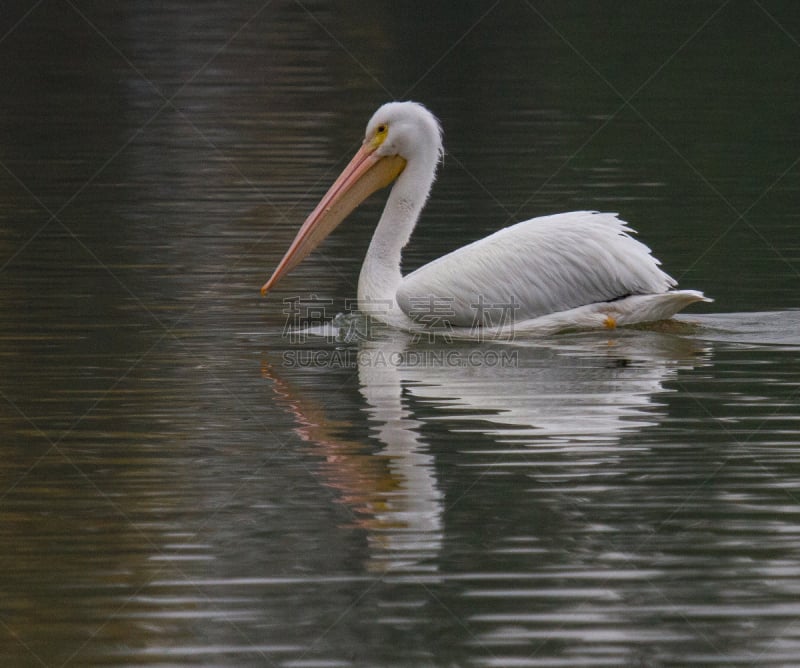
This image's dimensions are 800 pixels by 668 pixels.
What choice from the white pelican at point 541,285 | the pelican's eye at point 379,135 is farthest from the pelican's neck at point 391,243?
the pelican's eye at point 379,135

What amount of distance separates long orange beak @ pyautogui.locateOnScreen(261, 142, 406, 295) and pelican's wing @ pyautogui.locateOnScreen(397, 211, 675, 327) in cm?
70

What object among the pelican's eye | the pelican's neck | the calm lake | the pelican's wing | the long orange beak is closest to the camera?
the calm lake

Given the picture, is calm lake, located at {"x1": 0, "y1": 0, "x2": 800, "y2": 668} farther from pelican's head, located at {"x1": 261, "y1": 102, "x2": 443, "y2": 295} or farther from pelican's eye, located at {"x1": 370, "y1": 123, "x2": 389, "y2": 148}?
pelican's eye, located at {"x1": 370, "y1": 123, "x2": 389, "y2": 148}

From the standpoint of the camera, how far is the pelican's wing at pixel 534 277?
7.27m

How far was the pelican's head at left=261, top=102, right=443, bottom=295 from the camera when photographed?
7922 mm

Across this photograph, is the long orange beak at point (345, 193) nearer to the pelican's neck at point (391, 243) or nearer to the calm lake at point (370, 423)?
the pelican's neck at point (391, 243)

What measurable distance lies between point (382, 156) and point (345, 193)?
0.26 m

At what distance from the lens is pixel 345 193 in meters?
7.99

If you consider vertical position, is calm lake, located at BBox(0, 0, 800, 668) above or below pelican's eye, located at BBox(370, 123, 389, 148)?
below

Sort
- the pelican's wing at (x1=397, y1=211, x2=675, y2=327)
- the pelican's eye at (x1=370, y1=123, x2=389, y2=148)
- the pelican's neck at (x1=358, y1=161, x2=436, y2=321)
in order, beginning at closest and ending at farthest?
the pelican's wing at (x1=397, y1=211, x2=675, y2=327) → the pelican's neck at (x1=358, y1=161, x2=436, y2=321) → the pelican's eye at (x1=370, y1=123, x2=389, y2=148)

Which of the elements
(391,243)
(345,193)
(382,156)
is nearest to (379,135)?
(382,156)

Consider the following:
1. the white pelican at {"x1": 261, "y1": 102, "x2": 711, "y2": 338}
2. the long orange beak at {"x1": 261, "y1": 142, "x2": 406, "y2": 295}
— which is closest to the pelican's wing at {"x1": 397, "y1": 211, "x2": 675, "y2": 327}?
the white pelican at {"x1": 261, "y1": 102, "x2": 711, "y2": 338}

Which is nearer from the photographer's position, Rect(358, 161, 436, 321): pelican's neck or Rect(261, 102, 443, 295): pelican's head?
Rect(358, 161, 436, 321): pelican's neck

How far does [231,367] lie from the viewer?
6664 millimetres
